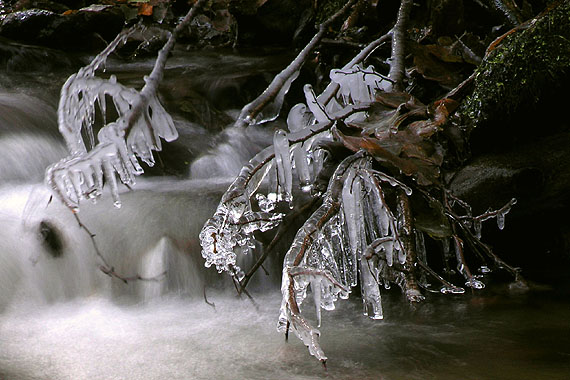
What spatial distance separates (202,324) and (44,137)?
181 centimetres

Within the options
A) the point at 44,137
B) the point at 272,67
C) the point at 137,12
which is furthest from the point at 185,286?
the point at 137,12

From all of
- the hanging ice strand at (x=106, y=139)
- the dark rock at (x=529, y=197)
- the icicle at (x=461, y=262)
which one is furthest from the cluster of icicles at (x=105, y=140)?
the dark rock at (x=529, y=197)

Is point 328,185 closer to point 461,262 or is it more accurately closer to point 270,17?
point 461,262

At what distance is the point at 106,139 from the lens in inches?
70.2

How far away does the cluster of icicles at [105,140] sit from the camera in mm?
1660

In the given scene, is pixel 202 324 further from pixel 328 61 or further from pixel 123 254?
pixel 328 61

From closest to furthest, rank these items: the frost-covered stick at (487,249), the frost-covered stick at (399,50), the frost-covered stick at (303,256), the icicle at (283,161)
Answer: the frost-covered stick at (303,256) < the icicle at (283,161) < the frost-covered stick at (487,249) < the frost-covered stick at (399,50)

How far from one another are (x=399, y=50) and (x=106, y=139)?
131cm

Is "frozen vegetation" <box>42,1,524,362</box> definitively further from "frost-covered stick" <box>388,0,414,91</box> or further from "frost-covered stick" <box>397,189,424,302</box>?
"frost-covered stick" <box>388,0,414,91</box>

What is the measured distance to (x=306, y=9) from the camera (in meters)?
4.46

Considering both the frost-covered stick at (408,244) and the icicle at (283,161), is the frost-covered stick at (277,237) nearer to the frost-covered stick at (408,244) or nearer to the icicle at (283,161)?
the icicle at (283,161)

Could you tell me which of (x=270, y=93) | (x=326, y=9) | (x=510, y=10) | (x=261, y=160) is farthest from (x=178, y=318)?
(x=326, y=9)

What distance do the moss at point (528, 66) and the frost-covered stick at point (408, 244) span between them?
0.78 metres

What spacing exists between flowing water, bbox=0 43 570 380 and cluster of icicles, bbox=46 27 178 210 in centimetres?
39
